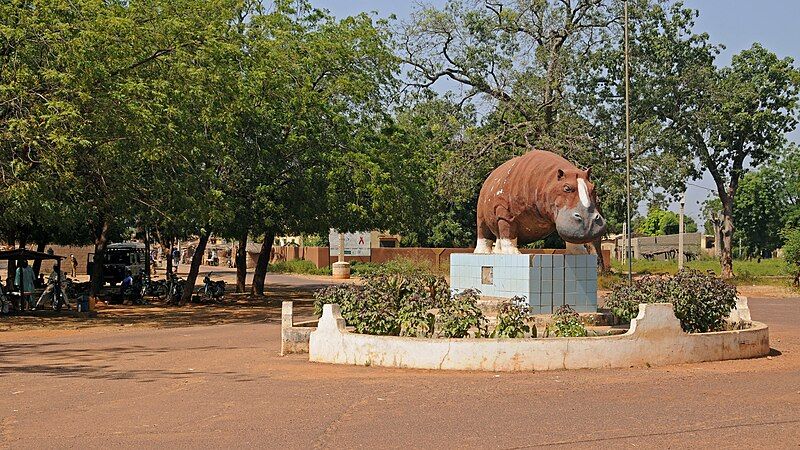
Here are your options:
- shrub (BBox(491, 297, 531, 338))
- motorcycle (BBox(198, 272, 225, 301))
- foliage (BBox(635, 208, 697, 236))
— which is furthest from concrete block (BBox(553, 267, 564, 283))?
foliage (BBox(635, 208, 697, 236))

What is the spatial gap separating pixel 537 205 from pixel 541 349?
519cm

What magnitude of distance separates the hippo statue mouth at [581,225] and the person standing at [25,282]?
1546cm

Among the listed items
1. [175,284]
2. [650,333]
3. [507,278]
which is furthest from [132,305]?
[650,333]

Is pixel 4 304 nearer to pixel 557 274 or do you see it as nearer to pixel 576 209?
pixel 557 274

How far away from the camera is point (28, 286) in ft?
83.2

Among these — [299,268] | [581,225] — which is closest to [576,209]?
[581,225]

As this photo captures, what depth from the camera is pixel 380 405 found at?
992 centimetres

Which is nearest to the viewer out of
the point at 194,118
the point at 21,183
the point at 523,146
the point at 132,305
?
the point at 21,183

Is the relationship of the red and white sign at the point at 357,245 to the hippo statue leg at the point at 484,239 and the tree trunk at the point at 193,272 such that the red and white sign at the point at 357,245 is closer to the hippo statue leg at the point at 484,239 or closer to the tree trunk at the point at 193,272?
the tree trunk at the point at 193,272

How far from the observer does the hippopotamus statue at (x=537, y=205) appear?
16188 millimetres

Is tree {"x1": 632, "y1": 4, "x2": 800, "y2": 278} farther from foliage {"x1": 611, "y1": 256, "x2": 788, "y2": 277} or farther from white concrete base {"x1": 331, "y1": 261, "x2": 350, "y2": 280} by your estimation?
white concrete base {"x1": 331, "y1": 261, "x2": 350, "y2": 280}

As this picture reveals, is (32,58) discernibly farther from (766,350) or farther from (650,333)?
(766,350)

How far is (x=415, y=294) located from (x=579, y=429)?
5.50m

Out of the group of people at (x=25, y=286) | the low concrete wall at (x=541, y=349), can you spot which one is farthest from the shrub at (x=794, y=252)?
the group of people at (x=25, y=286)
